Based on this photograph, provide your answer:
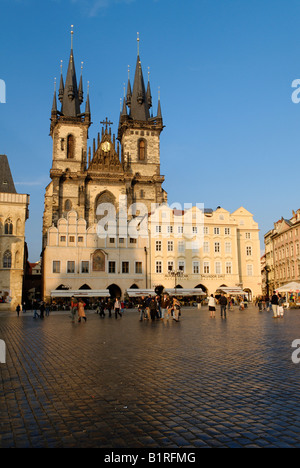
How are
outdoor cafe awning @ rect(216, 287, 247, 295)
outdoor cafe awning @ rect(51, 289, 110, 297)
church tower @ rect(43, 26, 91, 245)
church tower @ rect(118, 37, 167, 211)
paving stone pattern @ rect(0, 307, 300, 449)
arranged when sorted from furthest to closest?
1. church tower @ rect(118, 37, 167, 211)
2. church tower @ rect(43, 26, 91, 245)
3. outdoor cafe awning @ rect(216, 287, 247, 295)
4. outdoor cafe awning @ rect(51, 289, 110, 297)
5. paving stone pattern @ rect(0, 307, 300, 449)

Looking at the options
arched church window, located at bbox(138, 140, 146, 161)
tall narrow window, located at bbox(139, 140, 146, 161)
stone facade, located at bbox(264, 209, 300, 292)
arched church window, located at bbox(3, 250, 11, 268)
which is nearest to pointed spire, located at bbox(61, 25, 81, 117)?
arched church window, located at bbox(138, 140, 146, 161)

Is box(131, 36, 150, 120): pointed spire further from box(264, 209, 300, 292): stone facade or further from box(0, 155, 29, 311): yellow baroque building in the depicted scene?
box(0, 155, 29, 311): yellow baroque building

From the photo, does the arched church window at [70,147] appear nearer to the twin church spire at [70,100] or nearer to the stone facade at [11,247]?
the twin church spire at [70,100]

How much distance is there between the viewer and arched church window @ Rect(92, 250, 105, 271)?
50375mm

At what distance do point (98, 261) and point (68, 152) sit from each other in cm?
2156

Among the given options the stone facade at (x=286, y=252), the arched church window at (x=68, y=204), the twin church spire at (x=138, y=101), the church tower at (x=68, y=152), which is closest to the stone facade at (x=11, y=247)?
the church tower at (x=68, y=152)

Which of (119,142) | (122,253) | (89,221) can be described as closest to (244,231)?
(122,253)

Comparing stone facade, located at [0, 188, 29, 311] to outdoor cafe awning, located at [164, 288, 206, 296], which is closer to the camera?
stone facade, located at [0, 188, 29, 311]

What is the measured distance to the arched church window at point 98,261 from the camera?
50.4 m

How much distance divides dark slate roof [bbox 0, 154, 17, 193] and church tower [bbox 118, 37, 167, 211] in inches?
683

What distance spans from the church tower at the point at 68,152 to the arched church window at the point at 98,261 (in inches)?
431

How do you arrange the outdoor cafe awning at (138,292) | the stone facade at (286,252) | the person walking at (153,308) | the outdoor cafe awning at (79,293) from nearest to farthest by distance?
the person walking at (153,308) < the outdoor cafe awning at (79,293) < the outdoor cafe awning at (138,292) < the stone facade at (286,252)
